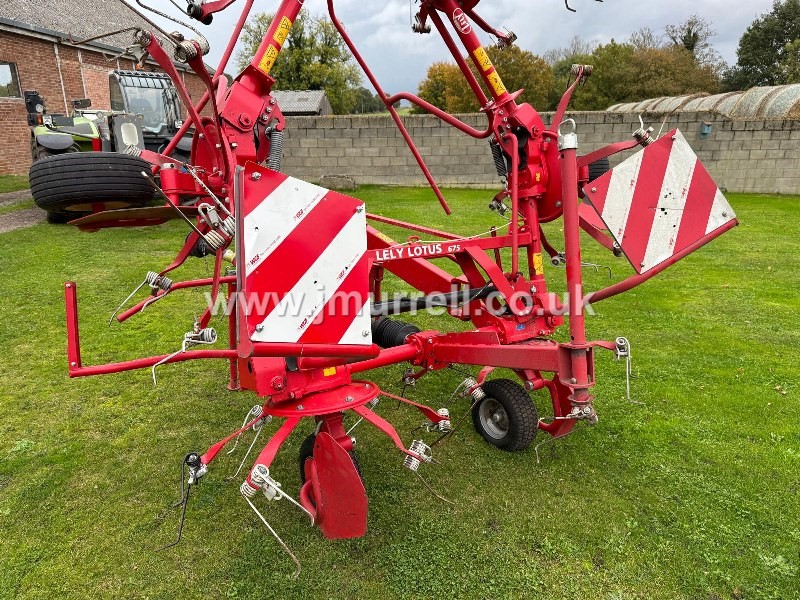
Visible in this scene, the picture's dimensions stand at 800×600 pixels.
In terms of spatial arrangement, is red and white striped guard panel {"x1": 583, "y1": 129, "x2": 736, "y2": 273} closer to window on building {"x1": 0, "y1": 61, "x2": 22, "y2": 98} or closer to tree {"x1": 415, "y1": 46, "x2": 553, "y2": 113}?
window on building {"x1": 0, "y1": 61, "x2": 22, "y2": 98}

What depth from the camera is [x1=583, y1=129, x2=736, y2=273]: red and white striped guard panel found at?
2.60 m

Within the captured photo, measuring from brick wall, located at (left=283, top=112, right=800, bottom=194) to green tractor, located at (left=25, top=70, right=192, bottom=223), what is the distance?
2.97 meters

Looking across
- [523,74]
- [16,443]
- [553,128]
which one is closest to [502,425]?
[553,128]

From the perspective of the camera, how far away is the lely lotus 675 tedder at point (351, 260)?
2.04 meters

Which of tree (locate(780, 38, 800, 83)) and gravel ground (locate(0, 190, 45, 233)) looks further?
tree (locate(780, 38, 800, 83))

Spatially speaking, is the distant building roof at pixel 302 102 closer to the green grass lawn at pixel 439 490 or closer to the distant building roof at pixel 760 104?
the distant building roof at pixel 760 104

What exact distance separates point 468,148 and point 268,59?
1047 centimetres

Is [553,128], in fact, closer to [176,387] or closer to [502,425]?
[502,425]

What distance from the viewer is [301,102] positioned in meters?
32.6

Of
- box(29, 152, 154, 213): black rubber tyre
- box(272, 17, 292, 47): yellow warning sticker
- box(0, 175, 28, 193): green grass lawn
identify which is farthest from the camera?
box(0, 175, 28, 193): green grass lawn

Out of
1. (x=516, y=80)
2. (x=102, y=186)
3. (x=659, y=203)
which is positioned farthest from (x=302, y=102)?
(x=659, y=203)

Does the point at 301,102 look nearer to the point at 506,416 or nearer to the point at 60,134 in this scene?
the point at 60,134

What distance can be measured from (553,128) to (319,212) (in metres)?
1.64

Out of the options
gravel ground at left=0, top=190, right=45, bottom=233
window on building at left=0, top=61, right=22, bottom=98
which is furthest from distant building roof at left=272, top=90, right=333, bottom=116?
gravel ground at left=0, top=190, right=45, bottom=233
